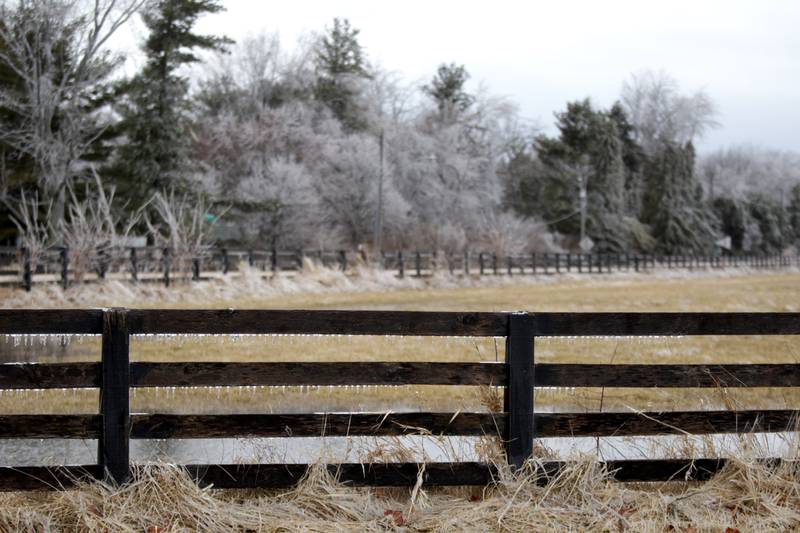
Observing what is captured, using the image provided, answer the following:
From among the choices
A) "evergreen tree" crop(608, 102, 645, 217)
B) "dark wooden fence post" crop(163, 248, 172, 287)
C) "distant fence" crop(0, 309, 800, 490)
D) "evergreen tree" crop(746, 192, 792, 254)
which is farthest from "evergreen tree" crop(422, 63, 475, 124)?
"distant fence" crop(0, 309, 800, 490)

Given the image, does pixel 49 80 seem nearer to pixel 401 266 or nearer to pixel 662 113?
pixel 401 266

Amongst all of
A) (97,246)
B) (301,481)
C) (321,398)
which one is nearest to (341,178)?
(97,246)

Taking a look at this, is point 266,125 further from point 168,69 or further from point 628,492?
point 628,492

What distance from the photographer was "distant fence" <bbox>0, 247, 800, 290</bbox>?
2351cm

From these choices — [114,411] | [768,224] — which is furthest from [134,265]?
[768,224]

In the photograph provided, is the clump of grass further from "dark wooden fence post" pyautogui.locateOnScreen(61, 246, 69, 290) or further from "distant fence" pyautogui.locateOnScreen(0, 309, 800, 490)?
"dark wooden fence post" pyautogui.locateOnScreen(61, 246, 69, 290)

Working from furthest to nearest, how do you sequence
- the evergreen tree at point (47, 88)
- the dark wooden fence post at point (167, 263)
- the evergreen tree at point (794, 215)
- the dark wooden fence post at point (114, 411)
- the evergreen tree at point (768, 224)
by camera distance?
the evergreen tree at point (794, 215)
the evergreen tree at point (768, 224)
the evergreen tree at point (47, 88)
the dark wooden fence post at point (167, 263)
the dark wooden fence post at point (114, 411)

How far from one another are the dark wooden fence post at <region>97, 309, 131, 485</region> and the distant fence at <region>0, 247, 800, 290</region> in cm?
1939

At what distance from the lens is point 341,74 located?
57.7 m

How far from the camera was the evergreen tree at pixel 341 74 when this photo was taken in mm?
56469

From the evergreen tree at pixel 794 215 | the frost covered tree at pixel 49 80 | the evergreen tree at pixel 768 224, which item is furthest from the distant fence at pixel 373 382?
the evergreen tree at pixel 794 215

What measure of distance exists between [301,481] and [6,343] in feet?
31.1

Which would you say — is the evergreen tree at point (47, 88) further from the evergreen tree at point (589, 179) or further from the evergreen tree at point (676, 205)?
the evergreen tree at point (676, 205)

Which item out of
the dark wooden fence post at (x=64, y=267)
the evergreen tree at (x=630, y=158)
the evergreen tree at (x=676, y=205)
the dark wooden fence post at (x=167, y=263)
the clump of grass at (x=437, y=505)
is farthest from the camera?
the evergreen tree at (x=630, y=158)
